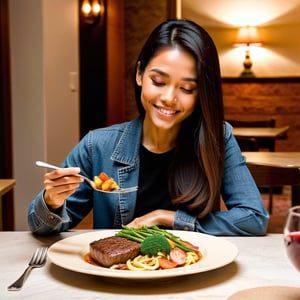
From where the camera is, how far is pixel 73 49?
459cm

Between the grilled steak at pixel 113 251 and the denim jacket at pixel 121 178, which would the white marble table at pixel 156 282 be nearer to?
the grilled steak at pixel 113 251

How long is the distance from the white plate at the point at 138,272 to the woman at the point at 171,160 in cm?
13

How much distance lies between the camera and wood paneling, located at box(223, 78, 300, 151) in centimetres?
738

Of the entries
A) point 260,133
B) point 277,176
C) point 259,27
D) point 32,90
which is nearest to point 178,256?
point 277,176

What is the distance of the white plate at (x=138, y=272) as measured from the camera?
99 centimetres

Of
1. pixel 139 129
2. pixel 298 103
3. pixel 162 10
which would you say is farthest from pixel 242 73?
pixel 139 129

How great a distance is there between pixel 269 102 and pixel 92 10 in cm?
270

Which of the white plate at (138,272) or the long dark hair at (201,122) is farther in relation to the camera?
the long dark hair at (201,122)

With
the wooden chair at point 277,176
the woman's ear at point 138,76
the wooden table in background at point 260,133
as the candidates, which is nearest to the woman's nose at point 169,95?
the woman's ear at point 138,76

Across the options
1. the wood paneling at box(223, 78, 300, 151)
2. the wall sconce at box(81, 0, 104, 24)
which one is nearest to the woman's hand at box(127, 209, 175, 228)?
the wall sconce at box(81, 0, 104, 24)

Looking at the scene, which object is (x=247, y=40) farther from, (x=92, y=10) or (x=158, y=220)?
(x=158, y=220)

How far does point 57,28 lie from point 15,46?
0.42 meters

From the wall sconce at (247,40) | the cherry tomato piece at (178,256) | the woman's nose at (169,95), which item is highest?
the wall sconce at (247,40)

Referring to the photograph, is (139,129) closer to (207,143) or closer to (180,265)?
(207,143)
